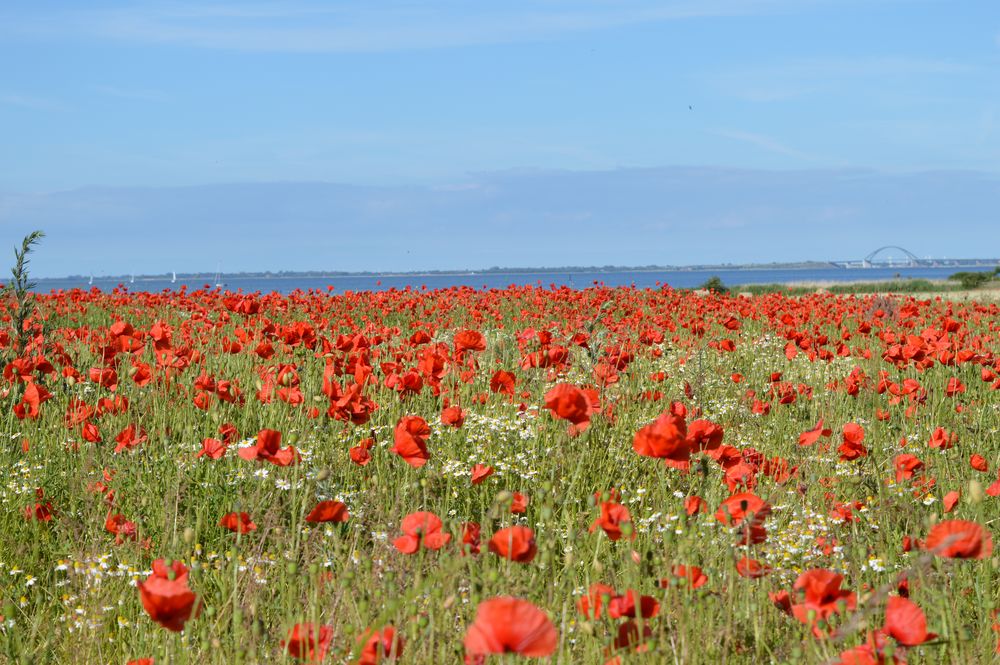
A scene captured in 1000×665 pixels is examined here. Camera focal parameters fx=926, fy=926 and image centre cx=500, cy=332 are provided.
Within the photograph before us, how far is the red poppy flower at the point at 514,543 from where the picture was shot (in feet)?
6.90

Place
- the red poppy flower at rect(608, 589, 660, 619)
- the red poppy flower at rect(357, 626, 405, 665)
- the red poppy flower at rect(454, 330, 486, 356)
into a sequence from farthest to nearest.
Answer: the red poppy flower at rect(454, 330, 486, 356), the red poppy flower at rect(608, 589, 660, 619), the red poppy flower at rect(357, 626, 405, 665)

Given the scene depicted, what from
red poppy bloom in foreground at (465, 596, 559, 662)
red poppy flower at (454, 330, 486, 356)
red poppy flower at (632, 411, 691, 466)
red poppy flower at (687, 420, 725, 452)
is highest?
red poppy flower at (454, 330, 486, 356)

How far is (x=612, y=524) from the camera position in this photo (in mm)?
2311

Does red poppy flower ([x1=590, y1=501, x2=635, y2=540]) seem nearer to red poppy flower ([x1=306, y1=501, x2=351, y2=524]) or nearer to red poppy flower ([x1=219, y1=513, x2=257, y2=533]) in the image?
red poppy flower ([x1=306, y1=501, x2=351, y2=524])

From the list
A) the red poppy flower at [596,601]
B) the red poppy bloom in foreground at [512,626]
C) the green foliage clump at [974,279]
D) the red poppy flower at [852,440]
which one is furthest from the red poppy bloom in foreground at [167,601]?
the green foliage clump at [974,279]

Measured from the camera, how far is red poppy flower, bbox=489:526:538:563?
6.90 ft

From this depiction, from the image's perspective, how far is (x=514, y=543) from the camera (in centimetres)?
213

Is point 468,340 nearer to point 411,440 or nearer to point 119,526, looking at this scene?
point 411,440

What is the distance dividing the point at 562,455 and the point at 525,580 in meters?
1.43

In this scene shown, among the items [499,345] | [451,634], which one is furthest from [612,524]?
[499,345]

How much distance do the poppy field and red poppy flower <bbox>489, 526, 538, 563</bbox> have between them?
15 millimetres

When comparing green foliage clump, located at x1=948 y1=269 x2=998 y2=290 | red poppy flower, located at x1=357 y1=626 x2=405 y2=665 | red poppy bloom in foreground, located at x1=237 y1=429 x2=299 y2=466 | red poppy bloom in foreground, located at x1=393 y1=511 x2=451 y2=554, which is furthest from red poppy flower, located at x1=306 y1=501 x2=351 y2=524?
green foliage clump, located at x1=948 y1=269 x2=998 y2=290

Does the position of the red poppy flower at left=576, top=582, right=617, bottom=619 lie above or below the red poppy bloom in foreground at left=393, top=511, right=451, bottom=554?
below

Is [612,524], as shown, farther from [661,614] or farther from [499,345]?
[499,345]
